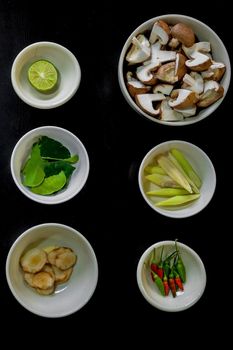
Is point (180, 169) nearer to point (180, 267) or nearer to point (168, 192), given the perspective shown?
point (168, 192)

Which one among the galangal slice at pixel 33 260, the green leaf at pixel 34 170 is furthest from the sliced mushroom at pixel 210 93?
the galangal slice at pixel 33 260

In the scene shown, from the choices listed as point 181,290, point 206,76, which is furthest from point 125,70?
point 181,290

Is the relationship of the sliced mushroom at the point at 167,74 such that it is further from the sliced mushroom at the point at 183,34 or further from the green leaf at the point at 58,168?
the green leaf at the point at 58,168

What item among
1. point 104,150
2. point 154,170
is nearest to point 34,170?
point 104,150

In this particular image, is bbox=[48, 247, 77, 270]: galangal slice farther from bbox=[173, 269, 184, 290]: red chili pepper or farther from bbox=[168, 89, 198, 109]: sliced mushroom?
bbox=[168, 89, 198, 109]: sliced mushroom

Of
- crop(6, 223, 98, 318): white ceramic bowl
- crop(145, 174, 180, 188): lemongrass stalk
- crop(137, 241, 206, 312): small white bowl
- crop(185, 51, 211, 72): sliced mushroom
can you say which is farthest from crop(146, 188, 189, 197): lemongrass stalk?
crop(185, 51, 211, 72): sliced mushroom

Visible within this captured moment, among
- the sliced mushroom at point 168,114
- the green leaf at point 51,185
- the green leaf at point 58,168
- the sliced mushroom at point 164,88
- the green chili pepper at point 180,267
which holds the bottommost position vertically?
the green chili pepper at point 180,267

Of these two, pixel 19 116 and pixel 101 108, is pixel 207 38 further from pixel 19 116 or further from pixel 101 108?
pixel 19 116
